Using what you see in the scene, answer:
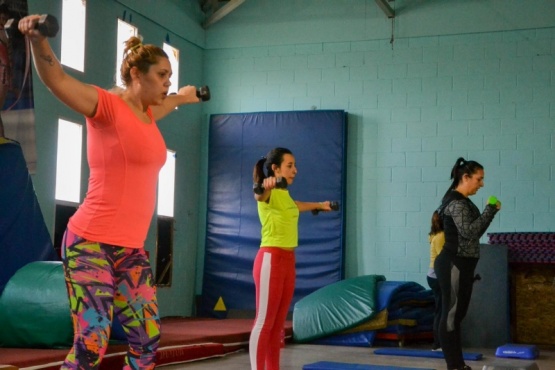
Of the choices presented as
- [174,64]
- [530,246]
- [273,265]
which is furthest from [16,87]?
[530,246]

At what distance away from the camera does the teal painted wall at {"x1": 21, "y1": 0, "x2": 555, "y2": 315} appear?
8820mm

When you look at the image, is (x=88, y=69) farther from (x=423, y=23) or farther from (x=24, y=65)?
(x=423, y=23)

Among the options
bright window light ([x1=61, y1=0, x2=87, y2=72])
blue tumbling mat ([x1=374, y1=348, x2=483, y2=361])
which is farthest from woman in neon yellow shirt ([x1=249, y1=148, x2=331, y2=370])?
bright window light ([x1=61, y1=0, x2=87, y2=72])

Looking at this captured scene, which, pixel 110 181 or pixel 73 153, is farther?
pixel 73 153

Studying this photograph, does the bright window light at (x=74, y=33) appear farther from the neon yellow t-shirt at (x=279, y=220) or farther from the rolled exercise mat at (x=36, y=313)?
the neon yellow t-shirt at (x=279, y=220)

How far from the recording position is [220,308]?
9.62 meters

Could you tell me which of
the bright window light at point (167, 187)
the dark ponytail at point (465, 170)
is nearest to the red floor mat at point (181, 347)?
the bright window light at point (167, 187)

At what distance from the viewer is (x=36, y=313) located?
505 centimetres

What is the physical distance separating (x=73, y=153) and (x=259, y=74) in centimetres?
310

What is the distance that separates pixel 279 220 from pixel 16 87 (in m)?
3.36

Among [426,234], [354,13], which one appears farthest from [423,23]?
[426,234]

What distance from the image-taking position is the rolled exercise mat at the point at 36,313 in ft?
16.4

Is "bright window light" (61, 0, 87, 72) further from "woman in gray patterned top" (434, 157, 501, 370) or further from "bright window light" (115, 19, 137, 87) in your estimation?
"woman in gray patterned top" (434, 157, 501, 370)

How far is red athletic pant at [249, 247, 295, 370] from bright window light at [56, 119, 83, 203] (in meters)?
3.85
